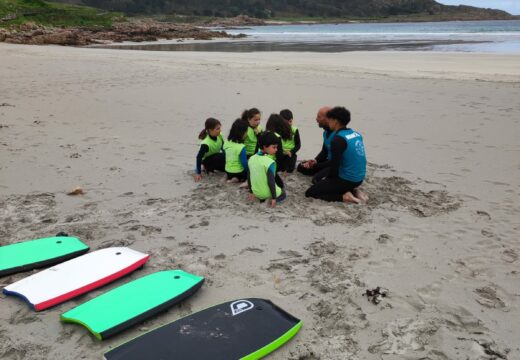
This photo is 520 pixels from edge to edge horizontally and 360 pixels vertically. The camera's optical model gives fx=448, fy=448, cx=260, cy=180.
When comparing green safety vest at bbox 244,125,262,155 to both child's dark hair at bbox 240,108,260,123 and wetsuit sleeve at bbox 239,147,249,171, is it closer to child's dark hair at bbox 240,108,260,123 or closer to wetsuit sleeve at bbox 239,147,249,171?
child's dark hair at bbox 240,108,260,123

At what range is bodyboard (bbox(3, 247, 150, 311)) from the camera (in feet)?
11.1

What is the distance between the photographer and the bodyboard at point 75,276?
11.1ft

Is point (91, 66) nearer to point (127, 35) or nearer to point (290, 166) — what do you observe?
point (290, 166)

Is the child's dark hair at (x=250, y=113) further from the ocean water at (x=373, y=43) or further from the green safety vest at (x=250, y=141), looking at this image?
the ocean water at (x=373, y=43)

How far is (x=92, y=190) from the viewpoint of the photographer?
225 inches

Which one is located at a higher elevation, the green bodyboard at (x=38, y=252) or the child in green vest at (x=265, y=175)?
the child in green vest at (x=265, y=175)

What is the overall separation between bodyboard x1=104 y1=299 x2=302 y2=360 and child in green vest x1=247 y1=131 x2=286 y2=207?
2024 mm

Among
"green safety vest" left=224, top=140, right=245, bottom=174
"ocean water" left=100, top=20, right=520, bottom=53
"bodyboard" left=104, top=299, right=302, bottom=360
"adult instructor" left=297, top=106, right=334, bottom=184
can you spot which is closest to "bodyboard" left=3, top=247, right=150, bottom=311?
"bodyboard" left=104, top=299, right=302, bottom=360

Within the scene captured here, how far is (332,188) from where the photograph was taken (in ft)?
17.5

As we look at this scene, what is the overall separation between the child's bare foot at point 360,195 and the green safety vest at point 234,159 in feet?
4.94

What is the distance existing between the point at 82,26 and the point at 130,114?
132 feet

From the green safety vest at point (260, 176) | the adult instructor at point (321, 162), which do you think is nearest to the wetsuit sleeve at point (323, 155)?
the adult instructor at point (321, 162)

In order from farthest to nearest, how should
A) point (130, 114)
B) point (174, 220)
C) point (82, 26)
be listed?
point (82, 26)
point (130, 114)
point (174, 220)

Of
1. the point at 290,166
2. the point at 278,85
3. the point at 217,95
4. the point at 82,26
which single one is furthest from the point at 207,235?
Result: the point at 82,26
